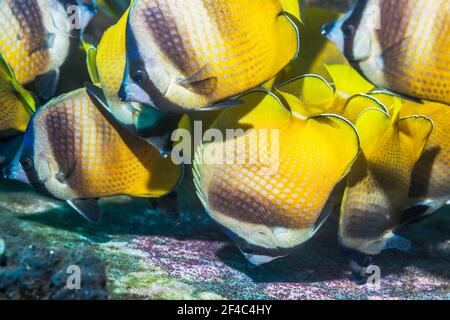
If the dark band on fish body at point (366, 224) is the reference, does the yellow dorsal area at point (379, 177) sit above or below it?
above

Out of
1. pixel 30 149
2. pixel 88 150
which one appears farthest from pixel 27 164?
pixel 88 150

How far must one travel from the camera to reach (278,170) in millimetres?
1692

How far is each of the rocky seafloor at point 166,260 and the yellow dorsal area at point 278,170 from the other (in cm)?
31

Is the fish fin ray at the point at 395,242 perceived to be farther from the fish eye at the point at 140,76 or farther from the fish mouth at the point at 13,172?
the fish mouth at the point at 13,172

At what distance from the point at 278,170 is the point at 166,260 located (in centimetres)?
68

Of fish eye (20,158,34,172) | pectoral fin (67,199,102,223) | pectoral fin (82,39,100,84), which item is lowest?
pectoral fin (67,199,102,223)

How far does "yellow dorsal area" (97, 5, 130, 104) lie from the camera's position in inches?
67.9

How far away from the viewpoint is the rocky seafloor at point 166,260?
1355 millimetres

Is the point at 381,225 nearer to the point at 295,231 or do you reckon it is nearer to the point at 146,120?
the point at 295,231

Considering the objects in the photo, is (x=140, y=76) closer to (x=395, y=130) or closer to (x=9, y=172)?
(x=9, y=172)

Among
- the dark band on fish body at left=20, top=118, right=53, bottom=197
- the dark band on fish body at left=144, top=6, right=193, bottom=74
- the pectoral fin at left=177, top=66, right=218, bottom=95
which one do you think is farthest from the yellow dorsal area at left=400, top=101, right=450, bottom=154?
the dark band on fish body at left=20, top=118, right=53, bottom=197

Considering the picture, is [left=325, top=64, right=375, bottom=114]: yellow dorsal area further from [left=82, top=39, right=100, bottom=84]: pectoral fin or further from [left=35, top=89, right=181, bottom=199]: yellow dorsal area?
[left=82, top=39, right=100, bottom=84]: pectoral fin

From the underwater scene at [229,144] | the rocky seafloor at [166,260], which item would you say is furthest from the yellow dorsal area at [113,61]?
the rocky seafloor at [166,260]

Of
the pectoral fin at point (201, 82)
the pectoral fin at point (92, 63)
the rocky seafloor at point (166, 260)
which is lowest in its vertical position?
the rocky seafloor at point (166, 260)
